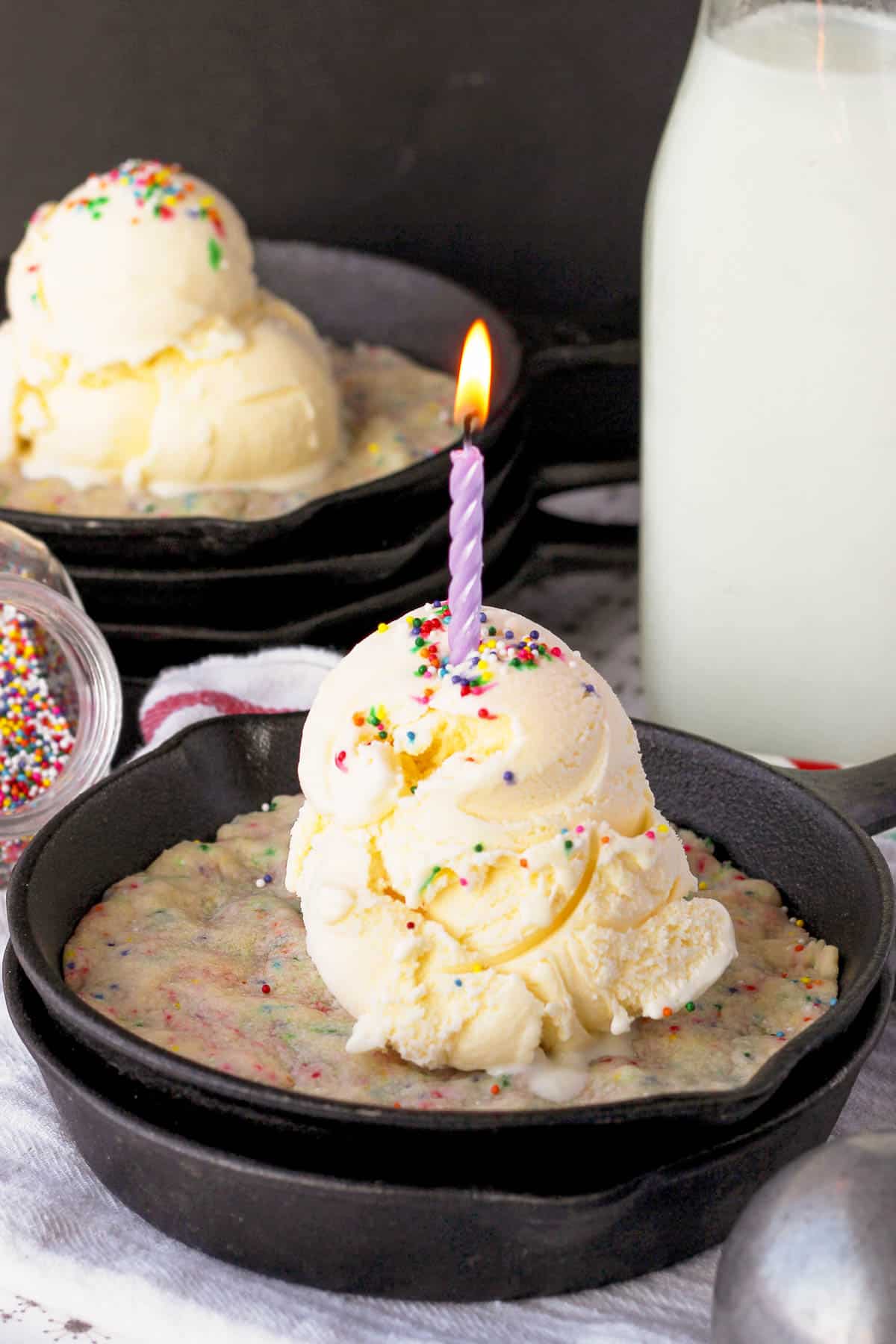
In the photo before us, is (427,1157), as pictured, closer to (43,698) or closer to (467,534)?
(467,534)

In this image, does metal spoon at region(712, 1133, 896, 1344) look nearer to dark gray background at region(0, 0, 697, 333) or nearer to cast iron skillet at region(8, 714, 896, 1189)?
cast iron skillet at region(8, 714, 896, 1189)

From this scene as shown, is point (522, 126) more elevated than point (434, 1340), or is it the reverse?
point (522, 126)

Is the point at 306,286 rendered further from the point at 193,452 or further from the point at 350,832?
the point at 350,832

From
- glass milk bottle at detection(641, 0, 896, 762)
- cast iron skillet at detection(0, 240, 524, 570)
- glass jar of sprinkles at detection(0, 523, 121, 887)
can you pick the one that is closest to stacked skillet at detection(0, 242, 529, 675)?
cast iron skillet at detection(0, 240, 524, 570)

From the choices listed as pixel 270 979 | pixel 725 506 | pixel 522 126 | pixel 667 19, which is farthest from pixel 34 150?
pixel 270 979

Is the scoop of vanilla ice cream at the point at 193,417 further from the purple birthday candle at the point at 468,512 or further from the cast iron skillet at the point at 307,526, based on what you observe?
the purple birthday candle at the point at 468,512
